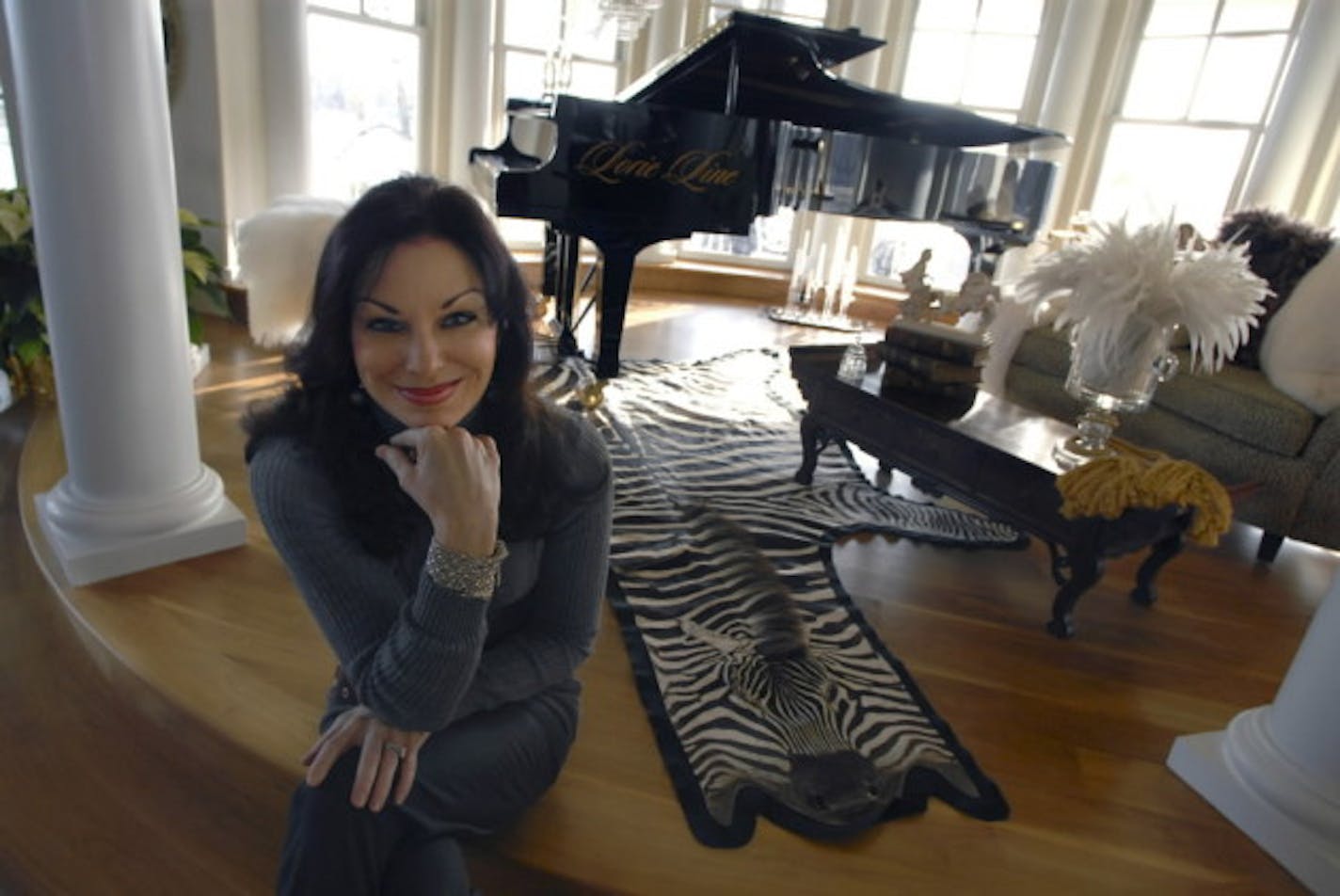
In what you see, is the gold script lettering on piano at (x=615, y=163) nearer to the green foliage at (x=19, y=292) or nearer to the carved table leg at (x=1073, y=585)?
the green foliage at (x=19, y=292)

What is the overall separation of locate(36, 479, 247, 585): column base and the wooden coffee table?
1769 mm

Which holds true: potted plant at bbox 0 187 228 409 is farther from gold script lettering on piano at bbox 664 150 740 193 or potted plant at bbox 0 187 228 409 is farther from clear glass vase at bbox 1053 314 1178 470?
clear glass vase at bbox 1053 314 1178 470

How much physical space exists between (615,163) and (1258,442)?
242cm

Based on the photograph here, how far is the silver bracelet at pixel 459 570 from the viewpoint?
92 cm

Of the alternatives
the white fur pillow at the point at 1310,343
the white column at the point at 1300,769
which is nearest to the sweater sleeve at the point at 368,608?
the white column at the point at 1300,769

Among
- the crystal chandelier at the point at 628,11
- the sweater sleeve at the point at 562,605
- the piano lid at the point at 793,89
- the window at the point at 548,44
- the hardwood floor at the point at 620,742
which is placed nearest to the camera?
the sweater sleeve at the point at 562,605

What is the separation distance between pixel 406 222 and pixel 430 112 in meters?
4.96

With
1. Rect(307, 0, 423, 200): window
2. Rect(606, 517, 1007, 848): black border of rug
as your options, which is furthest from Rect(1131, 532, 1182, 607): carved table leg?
Rect(307, 0, 423, 200): window

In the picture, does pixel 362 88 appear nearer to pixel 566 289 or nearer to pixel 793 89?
pixel 566 289

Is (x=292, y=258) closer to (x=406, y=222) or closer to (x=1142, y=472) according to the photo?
(x=406, y=222)

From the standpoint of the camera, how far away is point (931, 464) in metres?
2.30

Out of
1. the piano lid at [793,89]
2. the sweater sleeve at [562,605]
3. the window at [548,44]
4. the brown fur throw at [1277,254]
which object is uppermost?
the window at [548,44]

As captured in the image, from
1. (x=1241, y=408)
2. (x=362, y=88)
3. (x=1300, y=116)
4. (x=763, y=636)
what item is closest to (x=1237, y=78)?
(x=1300, y=116)

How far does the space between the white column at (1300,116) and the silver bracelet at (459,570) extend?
5095 mm
